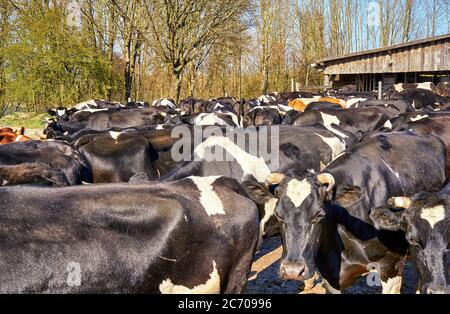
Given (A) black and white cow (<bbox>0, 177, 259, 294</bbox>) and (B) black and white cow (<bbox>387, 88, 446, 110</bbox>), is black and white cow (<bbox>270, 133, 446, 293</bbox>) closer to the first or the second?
(A) black and white cow (<bbox>0, 177, 259, 294</bbox>)

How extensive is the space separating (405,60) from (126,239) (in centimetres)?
2357

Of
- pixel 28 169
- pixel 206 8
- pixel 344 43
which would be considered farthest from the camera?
pixel 344 43

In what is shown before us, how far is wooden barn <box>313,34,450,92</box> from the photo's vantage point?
2195 cm

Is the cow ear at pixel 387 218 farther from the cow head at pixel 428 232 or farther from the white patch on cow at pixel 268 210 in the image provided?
the white patch on cow at pixel 268 210

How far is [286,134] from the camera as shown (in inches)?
292

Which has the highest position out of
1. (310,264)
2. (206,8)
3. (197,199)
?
(206,8)

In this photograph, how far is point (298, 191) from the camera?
397 centimetres

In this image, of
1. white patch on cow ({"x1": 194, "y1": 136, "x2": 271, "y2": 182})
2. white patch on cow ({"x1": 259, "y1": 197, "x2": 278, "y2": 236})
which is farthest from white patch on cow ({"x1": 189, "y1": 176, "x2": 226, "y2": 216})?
white patch on cow ({"x1": 194, "y1": 136, "x2": 271, "y2": 182})

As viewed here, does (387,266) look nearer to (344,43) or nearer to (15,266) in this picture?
(15,266)

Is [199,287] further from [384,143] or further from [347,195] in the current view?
[384,143]

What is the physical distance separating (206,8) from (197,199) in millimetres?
22519

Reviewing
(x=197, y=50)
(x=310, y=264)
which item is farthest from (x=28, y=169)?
(x=197, y=50)

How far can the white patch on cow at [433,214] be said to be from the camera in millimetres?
3602

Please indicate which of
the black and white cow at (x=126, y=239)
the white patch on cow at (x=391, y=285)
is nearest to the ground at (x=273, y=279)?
the white patch on cow at (x=391, y=285)
